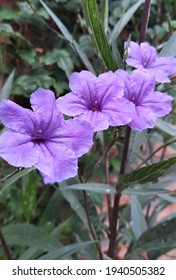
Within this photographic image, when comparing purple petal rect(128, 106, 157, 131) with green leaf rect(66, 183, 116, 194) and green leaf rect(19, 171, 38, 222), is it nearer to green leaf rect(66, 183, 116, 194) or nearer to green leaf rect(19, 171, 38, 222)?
green leaf rect(66, 183, 116, 194)

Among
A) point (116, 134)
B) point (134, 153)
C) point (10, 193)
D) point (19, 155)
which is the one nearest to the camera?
point (19, 155)

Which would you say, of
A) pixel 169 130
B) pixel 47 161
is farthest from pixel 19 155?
pixel 169 130

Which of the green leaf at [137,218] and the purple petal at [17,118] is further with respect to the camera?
the green leaf at [137,218]

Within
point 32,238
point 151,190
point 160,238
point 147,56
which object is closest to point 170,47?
point 147,56

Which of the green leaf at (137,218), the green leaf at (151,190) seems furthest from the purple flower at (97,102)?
the green leaf at (137,218)

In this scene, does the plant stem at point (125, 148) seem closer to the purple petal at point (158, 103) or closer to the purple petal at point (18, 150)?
the purple petal at point (158, 103)
